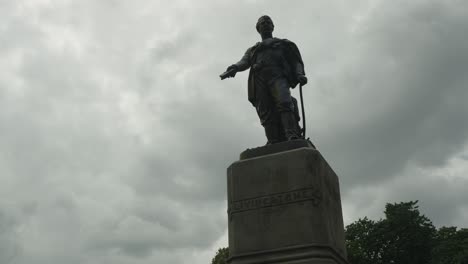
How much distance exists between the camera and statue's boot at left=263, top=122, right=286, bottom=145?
10.8 metres

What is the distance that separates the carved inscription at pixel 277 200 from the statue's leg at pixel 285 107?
1379 mm

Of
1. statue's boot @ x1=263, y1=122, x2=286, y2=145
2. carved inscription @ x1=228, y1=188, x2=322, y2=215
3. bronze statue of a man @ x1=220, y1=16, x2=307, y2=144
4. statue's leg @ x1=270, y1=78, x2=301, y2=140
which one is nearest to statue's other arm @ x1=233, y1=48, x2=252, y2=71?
bronze statue of a man @ x1=220, y1=16, x2=307, y2=144

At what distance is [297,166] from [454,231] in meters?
47.1

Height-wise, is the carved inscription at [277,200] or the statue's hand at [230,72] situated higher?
the statue's hand at [230,72]

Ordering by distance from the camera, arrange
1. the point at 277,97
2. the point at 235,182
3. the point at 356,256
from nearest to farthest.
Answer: the point at 235,182
the point at 277,97
the point at 356,256

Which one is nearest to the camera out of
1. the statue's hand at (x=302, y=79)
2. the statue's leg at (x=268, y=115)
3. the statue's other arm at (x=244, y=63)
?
the statue's leg at (x=268, y=115)

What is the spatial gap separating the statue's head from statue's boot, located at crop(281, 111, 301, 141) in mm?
2218

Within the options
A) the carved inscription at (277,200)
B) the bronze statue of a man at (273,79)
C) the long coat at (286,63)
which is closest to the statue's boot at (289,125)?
the bronze statue of a man at (273,79)

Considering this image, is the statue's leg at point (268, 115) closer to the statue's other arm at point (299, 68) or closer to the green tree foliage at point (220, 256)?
the statue's other arm at point (299, 68)

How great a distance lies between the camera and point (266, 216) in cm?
947

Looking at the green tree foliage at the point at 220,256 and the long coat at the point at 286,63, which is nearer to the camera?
the long coat at the point at 286,63

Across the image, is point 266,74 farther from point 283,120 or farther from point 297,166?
point 297,166

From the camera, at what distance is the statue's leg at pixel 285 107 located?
34.6 feet

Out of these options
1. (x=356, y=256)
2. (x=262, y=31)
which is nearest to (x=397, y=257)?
(x=356, y=256)
